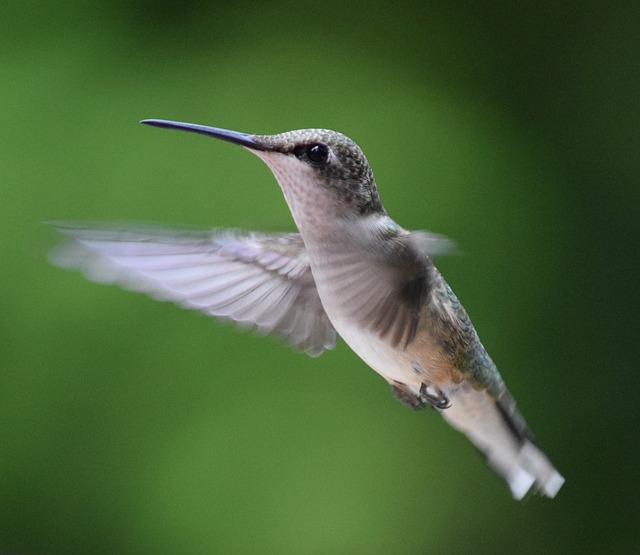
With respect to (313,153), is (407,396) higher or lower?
lower

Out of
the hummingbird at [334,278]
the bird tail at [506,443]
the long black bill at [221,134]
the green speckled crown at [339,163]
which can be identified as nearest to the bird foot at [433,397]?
the hummingbird at [334,278]

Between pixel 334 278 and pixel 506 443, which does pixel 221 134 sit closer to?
pixel 334 278

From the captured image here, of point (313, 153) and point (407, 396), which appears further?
point (407, 396)

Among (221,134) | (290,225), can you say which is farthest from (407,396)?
(290,225)

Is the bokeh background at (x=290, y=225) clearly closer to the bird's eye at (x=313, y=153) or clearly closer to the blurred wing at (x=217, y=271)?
the blurred wing at (x=217, y=271)

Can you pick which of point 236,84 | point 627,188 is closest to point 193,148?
point 236,84

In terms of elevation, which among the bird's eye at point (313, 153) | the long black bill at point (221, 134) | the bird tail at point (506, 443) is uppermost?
the bird's eye at point (313, 153)

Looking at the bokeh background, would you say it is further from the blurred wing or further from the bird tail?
the blurred wing
